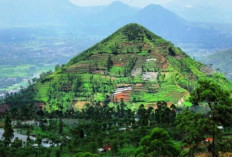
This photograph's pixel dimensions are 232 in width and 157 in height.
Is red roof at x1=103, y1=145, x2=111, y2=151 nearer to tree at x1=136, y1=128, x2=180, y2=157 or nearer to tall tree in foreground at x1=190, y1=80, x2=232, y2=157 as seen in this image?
tree at x1=136, y1=128, x2=180, y2=157

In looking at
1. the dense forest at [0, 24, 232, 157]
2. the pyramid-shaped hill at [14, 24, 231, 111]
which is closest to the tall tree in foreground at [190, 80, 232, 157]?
the dense forest at [0, 24, 232, 157]

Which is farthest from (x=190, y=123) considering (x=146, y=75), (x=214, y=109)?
(x=146, y=75)

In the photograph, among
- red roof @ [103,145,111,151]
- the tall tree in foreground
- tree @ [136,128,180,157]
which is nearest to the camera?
the tall tree in foreground

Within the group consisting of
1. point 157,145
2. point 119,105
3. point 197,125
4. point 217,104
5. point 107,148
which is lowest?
point 107,148

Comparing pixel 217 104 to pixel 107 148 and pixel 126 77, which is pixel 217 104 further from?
pixel 126 77

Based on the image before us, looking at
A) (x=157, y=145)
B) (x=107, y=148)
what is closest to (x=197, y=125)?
(x=157, y=145)

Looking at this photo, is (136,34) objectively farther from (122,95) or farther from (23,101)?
(23,101)

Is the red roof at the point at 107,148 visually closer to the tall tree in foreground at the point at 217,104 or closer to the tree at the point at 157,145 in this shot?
the tree at the point at 157,145
